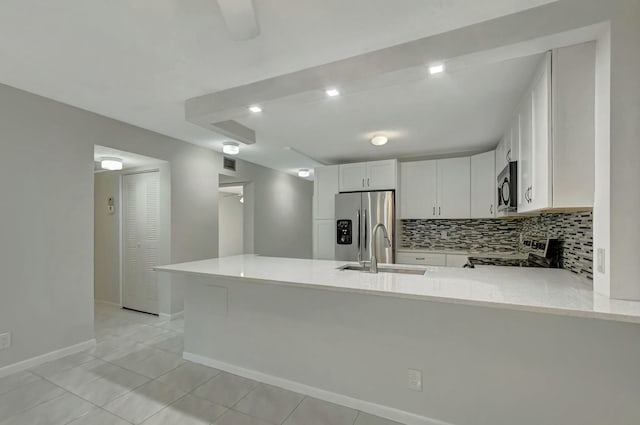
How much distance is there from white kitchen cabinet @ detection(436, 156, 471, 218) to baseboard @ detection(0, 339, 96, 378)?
4.48 metres

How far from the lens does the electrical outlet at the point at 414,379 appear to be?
1848mm

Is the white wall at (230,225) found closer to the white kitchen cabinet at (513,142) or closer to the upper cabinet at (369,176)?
the upper cabinet at (369,176)

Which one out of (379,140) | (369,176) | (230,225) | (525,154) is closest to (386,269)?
(525,154)

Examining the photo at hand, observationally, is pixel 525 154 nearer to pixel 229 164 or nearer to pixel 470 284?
pixel 470 284

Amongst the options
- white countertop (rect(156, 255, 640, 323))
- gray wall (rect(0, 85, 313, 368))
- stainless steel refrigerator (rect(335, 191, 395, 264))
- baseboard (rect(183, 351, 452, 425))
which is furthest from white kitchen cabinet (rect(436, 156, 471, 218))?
gray wall (rect(0, 85, 313, 368))

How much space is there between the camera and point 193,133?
3678 mm

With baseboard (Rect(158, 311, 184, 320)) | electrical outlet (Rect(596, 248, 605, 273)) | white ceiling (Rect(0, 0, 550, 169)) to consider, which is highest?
white ceiling (Rect(0, 0, 550, 169))

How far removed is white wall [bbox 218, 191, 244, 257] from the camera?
24.8 feet

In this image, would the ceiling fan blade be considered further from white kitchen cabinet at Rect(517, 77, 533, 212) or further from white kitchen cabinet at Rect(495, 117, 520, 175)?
white kitchen cabinet at Rect(495, 117, 520, 175)

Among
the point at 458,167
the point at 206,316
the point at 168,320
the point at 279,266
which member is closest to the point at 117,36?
the point at 279,266

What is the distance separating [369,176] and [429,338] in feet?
9.96

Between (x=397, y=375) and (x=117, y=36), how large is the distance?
107 inches

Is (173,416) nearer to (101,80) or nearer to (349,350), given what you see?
(349,350)

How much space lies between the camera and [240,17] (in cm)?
128
